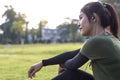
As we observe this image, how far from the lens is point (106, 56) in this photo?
3160 millimetres

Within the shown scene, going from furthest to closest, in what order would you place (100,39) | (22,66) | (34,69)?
(22,66), (34,69), (100,39)

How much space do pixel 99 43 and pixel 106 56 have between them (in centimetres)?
11

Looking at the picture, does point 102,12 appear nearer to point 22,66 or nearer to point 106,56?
point 106,56

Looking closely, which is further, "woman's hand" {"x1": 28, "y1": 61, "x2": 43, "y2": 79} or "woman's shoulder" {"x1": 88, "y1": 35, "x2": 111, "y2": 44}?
"woman's hand" {"x1": 28, "y1": 61, "x2": 43, "y2": 79}

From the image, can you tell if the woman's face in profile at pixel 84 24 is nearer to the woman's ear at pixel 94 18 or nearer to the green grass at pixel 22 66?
the woman's ear at pixel 94 18

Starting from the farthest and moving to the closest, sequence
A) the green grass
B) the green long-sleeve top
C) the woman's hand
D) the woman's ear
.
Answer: the green grass → the woman's hand → the woman's ear → the green long-sleeve top

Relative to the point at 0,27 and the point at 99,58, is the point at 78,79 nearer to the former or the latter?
the point at 99,58

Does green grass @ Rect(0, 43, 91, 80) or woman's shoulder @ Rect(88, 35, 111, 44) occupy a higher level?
woman's shoulder @ Rect(88, 35, 111, 44)

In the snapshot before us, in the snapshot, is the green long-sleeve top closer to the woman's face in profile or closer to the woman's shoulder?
the woman's shoulder

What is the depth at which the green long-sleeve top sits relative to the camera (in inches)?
124

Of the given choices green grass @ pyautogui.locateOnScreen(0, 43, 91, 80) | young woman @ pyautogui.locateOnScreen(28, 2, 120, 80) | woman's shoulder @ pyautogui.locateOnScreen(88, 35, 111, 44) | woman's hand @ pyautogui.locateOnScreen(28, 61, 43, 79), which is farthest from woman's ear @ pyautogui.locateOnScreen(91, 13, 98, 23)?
green grass @ pyautogui.locateOnScreen(0, 43, 91, 80)

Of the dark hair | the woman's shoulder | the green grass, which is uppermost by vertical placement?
the dark hair

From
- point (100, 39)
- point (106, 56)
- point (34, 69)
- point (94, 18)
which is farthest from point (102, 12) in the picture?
point (34, 69)

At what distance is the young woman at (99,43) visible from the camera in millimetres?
3148
